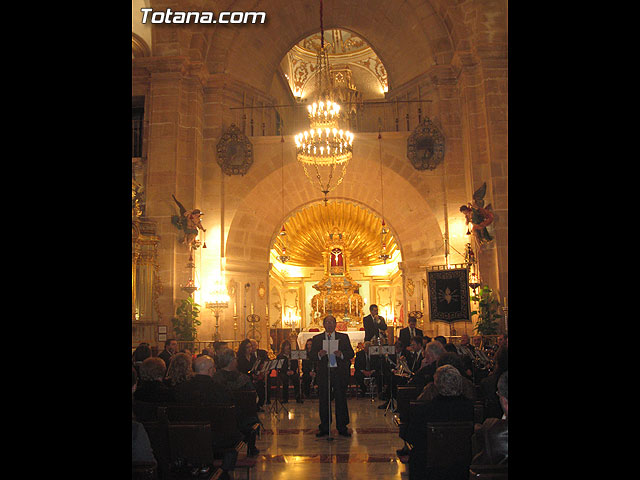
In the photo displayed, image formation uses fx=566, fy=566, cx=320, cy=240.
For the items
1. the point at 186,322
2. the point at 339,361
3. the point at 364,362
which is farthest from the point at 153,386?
the point at 186,322

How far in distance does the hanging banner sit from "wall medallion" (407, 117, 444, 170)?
3226mm

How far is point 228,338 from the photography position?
14664 millimetres

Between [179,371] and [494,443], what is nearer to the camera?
[494,443]

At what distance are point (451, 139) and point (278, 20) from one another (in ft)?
20.6

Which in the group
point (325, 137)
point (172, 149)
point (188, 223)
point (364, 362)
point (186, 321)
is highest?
point (172, 149)

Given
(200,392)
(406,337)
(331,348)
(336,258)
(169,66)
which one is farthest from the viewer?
(336,258)

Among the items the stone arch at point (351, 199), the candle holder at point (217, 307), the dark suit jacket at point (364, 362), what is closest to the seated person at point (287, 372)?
the dark suit jacket at point (364, 362)

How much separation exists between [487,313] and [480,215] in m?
2.20

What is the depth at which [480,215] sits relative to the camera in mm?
12734

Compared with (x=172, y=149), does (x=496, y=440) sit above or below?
below

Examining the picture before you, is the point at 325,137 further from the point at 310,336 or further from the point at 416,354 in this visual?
the point at 416,354

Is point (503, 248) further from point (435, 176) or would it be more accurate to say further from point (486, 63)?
point (486, 63)

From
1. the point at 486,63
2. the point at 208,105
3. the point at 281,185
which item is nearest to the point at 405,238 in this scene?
the point at 281,185
